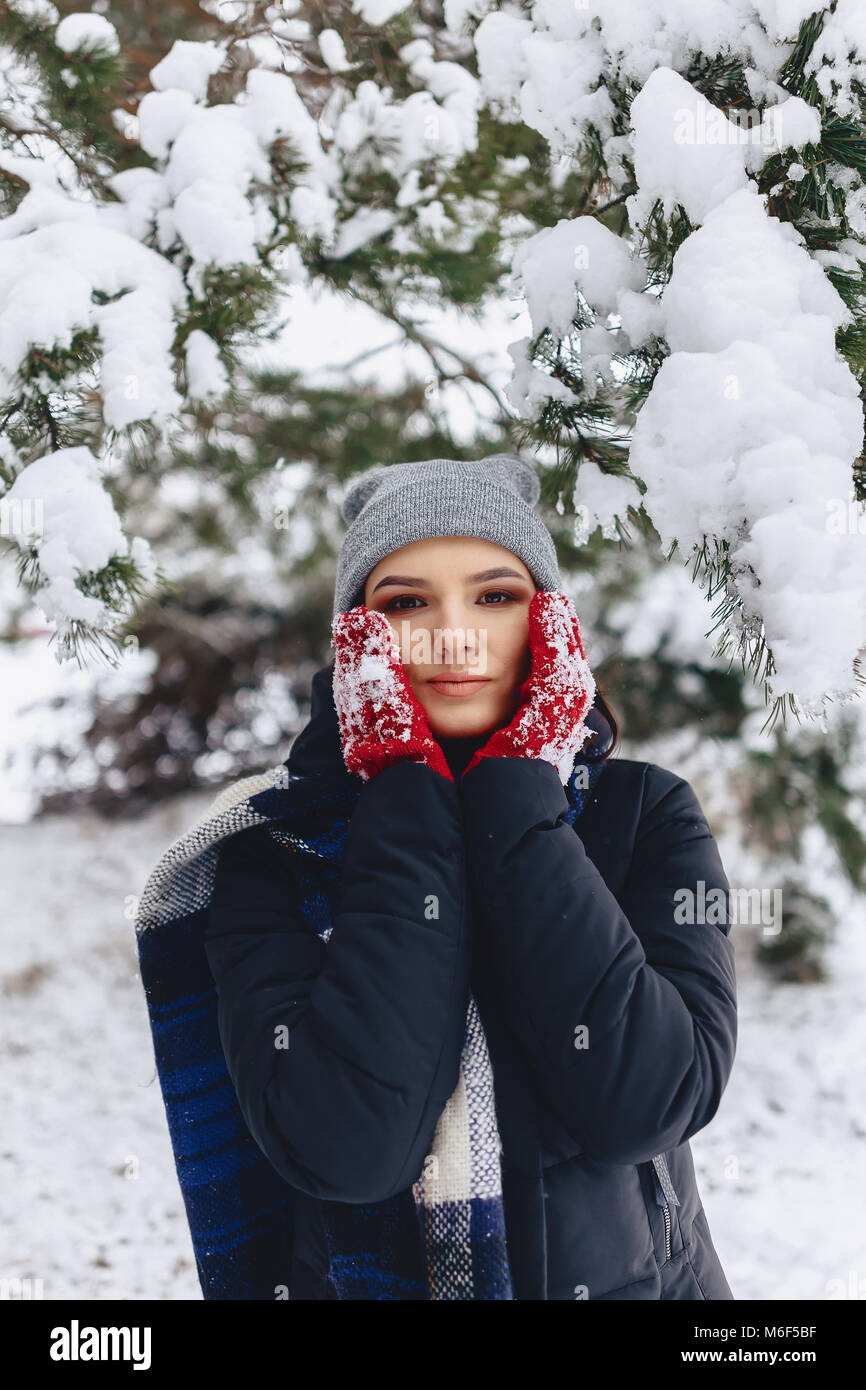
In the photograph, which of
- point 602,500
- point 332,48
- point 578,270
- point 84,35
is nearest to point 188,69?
point 84,35

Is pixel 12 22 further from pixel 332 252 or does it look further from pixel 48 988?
pixel 48 988

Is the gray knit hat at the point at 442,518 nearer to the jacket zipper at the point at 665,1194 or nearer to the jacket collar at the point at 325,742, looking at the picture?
the jacket collar at the point at 325,742

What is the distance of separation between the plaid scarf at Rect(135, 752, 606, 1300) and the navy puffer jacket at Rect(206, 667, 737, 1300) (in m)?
0.04

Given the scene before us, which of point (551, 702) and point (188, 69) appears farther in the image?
point (188, 69)

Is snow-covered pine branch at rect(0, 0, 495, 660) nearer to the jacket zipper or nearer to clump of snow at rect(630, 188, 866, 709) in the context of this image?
clump of snow at rect(630, 188, 866, 709)

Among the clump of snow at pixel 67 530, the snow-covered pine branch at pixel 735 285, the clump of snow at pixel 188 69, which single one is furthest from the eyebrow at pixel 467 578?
the clump of snow at pixel 188 69

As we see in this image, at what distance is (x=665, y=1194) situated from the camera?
1.13 m

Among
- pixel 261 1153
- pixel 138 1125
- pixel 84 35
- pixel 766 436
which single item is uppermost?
pixel 84 35

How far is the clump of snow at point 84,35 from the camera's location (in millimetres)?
1469

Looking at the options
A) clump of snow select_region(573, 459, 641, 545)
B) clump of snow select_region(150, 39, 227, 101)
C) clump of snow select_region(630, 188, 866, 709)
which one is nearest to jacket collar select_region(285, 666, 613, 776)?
clump of snow select_region(573, 459, 641, 545)

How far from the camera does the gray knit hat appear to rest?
120 centimetres

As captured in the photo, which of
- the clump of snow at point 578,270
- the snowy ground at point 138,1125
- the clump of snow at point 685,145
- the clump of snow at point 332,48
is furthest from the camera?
the snowy ground at point 138,1125

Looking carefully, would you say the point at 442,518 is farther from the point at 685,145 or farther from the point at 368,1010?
the point at 368,1010

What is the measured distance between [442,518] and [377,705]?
271 mm
